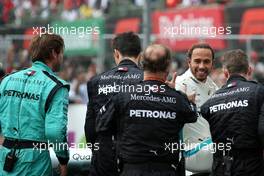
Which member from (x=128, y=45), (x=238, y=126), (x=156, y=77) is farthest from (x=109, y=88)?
(x=238, y=126)

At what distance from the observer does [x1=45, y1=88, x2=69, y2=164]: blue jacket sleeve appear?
588cm

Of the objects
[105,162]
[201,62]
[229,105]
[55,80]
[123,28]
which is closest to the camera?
[55,80]

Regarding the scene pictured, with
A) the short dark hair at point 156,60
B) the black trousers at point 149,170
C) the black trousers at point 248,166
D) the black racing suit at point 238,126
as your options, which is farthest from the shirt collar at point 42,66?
the black trousers at point 248,166

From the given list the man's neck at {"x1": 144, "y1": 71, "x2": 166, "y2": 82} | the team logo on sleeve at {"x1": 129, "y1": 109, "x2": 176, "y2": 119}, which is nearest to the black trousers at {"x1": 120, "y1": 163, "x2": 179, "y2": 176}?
the team logo on sleeve at {"x1": 129, "y1": 109, "x2": 176, "y2": 119}

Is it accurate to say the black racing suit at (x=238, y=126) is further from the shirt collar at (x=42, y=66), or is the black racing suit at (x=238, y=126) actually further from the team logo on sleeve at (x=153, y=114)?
the shirt collar at (x=42, y=66)

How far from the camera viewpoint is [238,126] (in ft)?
20.5

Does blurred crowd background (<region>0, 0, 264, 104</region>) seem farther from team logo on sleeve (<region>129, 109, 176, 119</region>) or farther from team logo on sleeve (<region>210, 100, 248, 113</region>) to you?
team logo on sleeve (<region>129, 109, 176, 119</region>)

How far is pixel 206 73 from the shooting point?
7.18 meters

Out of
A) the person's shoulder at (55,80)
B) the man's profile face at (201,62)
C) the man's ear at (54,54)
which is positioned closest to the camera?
the person's shoulder at (55,80)

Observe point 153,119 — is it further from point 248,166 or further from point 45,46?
point 45,46

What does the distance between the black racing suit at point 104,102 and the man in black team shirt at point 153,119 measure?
2.15 feet

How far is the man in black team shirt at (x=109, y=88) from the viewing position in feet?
21.9

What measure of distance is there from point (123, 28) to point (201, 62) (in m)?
13.9

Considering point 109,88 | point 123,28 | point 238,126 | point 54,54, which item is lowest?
point 238,126
